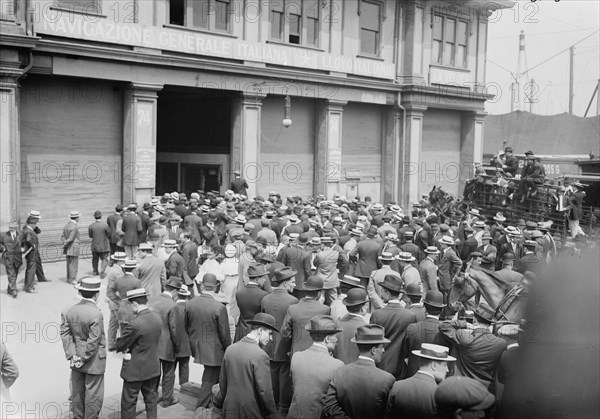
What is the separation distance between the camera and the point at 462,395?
557cm

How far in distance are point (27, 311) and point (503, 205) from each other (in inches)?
607

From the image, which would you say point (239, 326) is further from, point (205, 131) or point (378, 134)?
point (378, 134)

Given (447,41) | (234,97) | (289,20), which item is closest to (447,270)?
(234,97)

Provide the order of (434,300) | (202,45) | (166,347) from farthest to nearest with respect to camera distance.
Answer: (202,45)
(166,347)
(434,300)

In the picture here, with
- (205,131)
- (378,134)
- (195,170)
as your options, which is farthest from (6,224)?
(378,134)

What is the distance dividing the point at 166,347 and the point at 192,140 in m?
19.7

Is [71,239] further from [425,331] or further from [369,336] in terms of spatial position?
[369,336]

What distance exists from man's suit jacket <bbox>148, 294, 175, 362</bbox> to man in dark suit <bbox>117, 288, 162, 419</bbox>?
60 centimetres

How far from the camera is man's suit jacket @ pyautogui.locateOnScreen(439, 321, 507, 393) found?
6.95 m

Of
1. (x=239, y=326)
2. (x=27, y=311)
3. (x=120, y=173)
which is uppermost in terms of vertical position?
(x=120, y=173)

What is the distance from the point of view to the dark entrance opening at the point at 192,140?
25031 mm

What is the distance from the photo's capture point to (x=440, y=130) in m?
31.3

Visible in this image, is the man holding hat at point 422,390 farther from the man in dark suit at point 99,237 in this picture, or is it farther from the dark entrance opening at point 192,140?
the dark entrance opening at point 192,140

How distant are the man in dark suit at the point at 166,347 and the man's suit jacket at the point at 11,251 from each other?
6.24 m
